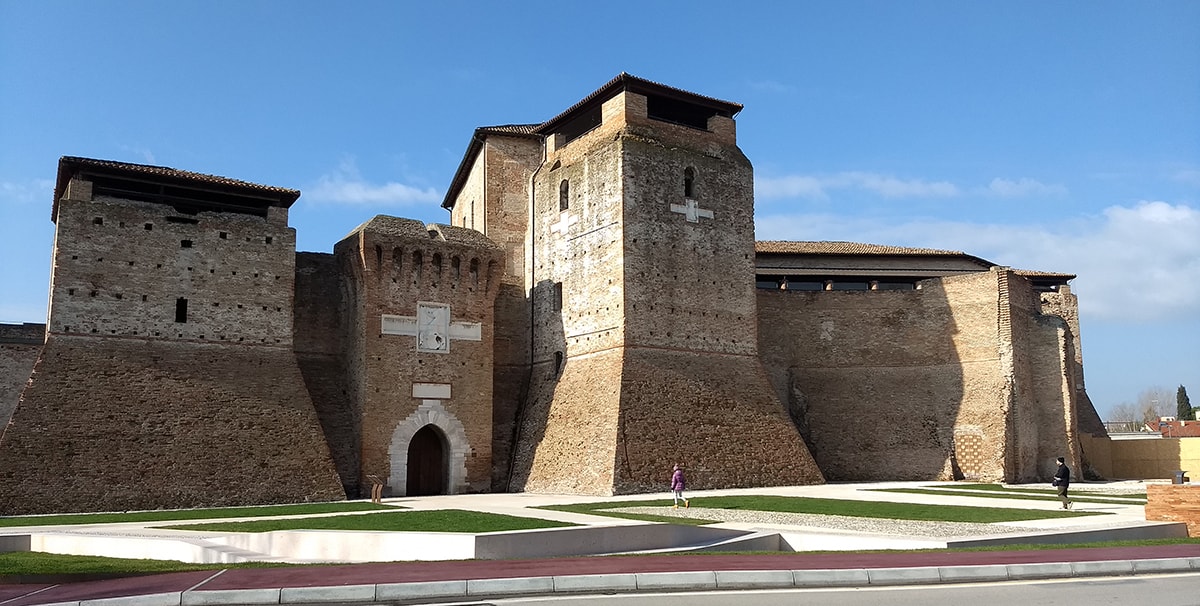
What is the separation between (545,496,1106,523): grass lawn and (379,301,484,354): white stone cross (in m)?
8.04

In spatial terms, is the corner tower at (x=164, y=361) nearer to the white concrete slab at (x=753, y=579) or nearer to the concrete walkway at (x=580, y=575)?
the concrete walkway at (x=580, y=575)

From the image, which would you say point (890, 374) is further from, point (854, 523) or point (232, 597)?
point (232, 597)

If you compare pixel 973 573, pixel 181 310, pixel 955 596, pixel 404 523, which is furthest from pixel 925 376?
pixel 955 596

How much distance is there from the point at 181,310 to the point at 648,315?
11381 mm

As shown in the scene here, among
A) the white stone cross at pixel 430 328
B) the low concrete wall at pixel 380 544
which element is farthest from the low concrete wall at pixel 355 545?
the white stone cross at pixel 430 328

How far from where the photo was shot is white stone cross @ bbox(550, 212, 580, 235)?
2834 centimetres

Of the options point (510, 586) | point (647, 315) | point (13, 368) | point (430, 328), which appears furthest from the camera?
point (13, 368)

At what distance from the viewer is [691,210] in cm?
2755

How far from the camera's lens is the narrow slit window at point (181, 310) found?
78.3ft

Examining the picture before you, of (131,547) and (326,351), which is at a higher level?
(326,351)

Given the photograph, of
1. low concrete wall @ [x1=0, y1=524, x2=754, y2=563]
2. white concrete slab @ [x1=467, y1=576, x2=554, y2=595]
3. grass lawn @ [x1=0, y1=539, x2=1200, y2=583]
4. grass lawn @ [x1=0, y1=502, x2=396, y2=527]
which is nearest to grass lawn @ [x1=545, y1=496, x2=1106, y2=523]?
low concrete wall @ [x1=0, y1=524, x2=754, y2=563]

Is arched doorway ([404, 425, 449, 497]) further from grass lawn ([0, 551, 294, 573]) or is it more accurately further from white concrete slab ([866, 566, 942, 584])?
white concrete slab ([866, 566, 942, 584])

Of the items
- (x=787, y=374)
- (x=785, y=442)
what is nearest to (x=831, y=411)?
(x=787, y=374)

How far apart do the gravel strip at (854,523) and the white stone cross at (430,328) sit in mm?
9602
